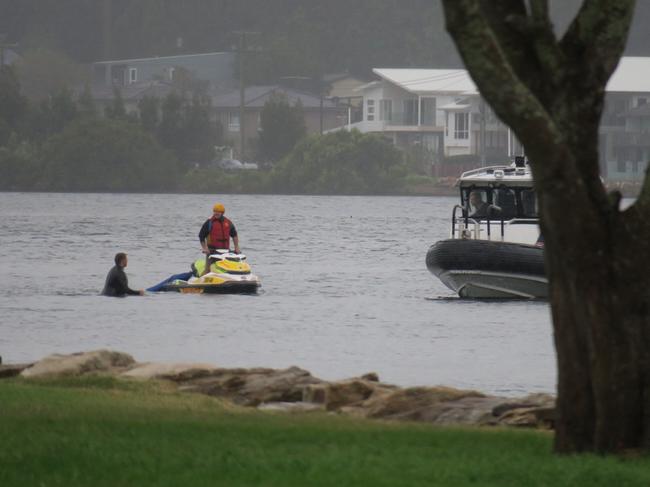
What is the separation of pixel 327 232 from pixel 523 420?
205ft

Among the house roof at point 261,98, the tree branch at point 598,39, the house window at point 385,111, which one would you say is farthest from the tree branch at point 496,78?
the house roof at point 261,98

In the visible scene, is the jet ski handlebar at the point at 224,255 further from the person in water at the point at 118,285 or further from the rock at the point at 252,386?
the rock at the point at 252,386

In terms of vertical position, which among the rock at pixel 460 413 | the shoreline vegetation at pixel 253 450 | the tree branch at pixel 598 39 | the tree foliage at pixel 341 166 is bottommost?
the tree foliage at pixel 341 166

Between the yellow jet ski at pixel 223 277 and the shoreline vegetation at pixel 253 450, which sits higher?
the shoreline vegetation at pixel 253 450

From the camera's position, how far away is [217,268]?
117 feet

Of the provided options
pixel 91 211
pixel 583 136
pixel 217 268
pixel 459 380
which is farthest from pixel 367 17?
pixel 583 136

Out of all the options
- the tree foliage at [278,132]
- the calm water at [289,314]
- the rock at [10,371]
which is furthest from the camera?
the tree foliage at [278,132]

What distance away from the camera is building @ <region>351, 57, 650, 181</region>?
4843 inches

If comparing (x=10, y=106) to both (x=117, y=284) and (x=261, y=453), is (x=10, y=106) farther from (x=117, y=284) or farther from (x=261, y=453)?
(x=261, y=453)

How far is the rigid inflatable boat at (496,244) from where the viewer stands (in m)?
35.2

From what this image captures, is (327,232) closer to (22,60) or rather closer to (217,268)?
(217,268)

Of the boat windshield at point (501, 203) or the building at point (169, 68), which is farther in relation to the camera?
the building at point (169, 68)

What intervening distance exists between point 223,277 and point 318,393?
18.7 m

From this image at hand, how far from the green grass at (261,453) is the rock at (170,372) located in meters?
3.29
